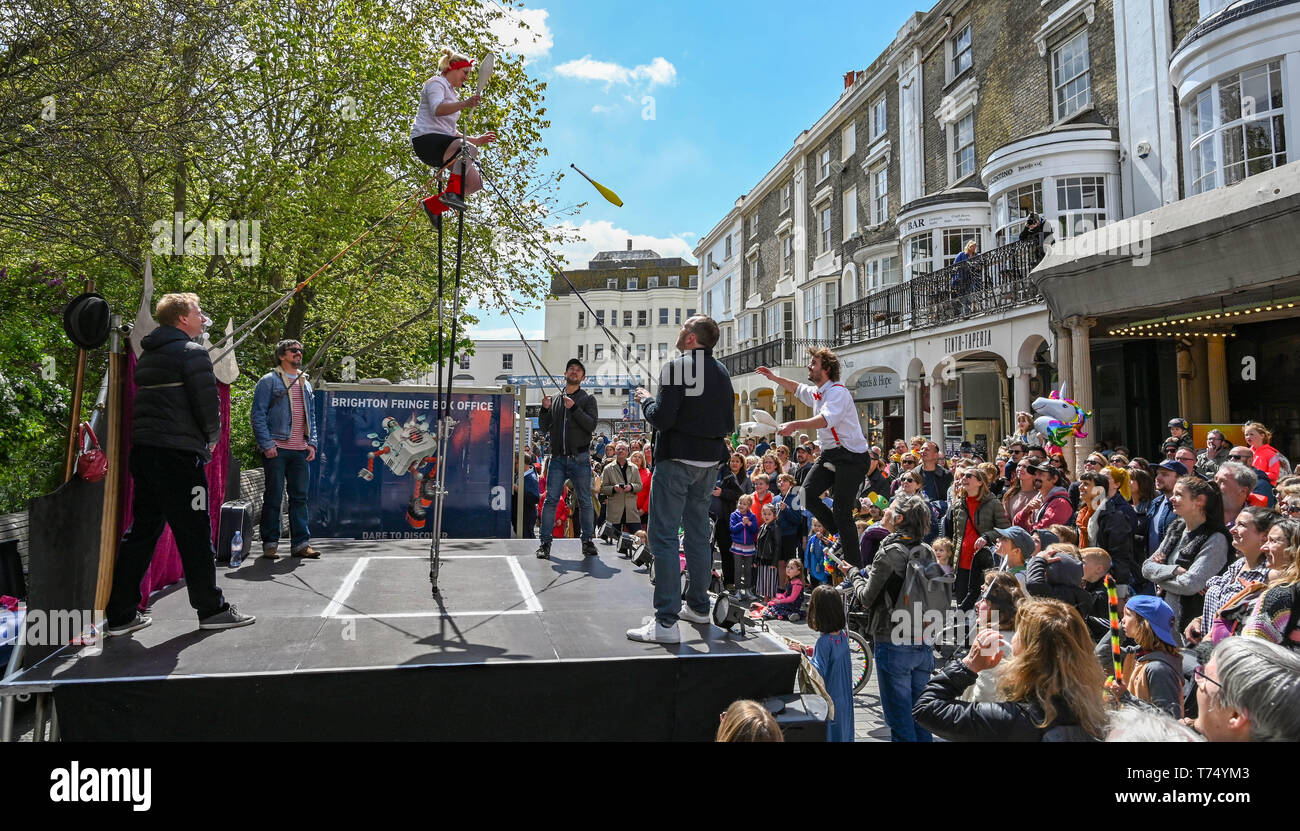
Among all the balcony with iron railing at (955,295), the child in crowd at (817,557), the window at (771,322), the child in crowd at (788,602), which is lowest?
the child in crowd at (788,602)

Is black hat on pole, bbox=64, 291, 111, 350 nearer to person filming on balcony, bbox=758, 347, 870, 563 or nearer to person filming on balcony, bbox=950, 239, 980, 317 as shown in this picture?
person filming on balcony, bbox=758, 347, 870, 563

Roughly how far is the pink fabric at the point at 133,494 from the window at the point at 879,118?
2516cm

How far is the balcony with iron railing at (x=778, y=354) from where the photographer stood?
3145cm

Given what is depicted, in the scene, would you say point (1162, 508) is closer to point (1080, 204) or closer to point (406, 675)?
point (406, 675)

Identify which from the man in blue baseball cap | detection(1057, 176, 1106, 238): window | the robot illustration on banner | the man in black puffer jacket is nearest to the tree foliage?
the robot illustration on banner

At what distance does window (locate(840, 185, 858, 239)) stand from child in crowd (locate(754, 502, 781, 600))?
21.2 m

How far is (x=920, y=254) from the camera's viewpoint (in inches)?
829

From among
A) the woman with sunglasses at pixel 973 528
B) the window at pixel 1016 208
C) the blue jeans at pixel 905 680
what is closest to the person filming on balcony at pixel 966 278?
the window at pixel 1016 208

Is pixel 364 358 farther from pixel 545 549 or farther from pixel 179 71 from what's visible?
pixel 545 549

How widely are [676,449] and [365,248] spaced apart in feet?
46.8

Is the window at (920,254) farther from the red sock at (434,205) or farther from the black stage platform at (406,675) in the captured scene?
the black stage platform at (406,675)

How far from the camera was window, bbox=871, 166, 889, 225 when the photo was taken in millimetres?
26031

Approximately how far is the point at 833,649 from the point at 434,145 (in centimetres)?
440
